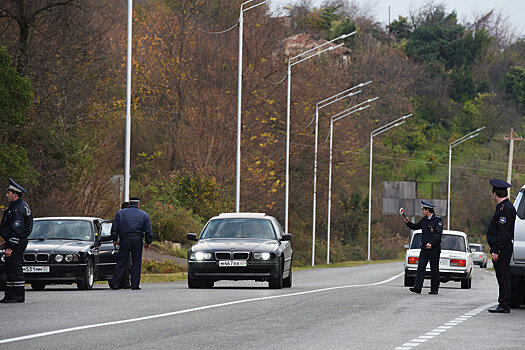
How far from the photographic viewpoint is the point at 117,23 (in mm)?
67000

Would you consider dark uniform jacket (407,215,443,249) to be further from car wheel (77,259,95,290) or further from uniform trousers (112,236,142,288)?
car wheel (77,259,95,290)

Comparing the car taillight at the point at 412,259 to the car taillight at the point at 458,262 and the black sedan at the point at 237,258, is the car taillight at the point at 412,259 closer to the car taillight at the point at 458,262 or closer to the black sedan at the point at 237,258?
the car taillight at the point at 458,262

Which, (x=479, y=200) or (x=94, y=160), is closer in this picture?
(x=94, y=160)

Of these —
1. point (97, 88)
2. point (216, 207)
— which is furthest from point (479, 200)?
point (97, 88)

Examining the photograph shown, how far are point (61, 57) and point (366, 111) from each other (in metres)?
62.8

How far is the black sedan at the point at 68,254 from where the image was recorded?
71.9 feet

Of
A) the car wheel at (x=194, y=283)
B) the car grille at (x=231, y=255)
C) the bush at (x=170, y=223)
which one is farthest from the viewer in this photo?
the bush at (x=170, y=223)

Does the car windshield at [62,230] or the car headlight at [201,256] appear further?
the car windshield at [62,230]

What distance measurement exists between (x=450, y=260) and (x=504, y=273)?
13.1 meters

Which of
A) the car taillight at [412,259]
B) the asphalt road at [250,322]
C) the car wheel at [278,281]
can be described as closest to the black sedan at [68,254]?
the asphalt road at [250,322]

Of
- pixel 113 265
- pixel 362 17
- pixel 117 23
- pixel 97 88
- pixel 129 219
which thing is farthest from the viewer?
pixel 362 17

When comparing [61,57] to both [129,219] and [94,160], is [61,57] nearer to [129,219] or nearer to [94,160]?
[94,160]

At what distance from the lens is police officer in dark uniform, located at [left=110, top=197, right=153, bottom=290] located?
21.5 m

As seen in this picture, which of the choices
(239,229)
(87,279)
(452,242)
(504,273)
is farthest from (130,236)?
(452,242)
